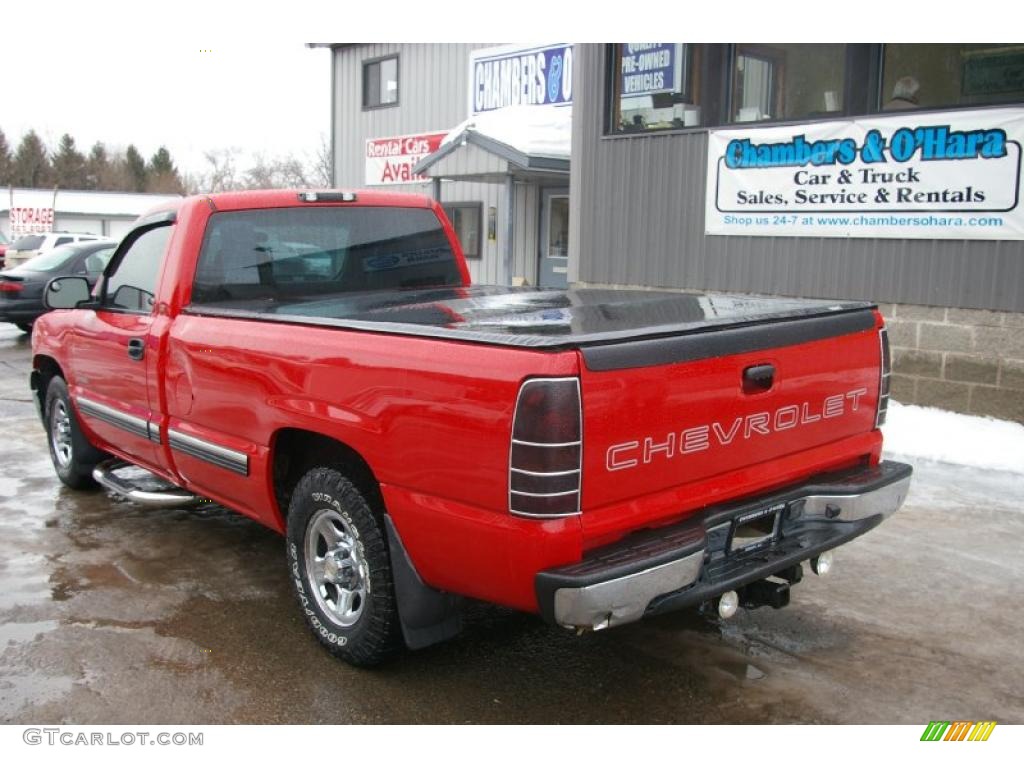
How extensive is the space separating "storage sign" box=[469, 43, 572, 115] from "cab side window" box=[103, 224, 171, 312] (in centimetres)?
1023

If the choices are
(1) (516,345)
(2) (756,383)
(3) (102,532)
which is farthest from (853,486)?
(3) (102,532)

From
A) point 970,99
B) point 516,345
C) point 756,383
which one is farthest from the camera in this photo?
point 970,99

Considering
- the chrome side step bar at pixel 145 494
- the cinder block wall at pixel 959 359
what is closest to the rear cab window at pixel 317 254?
the chrome side step bar at pixel 145 494

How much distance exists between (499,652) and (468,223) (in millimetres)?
13999

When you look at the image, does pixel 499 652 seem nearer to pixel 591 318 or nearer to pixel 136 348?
pixel 591 318

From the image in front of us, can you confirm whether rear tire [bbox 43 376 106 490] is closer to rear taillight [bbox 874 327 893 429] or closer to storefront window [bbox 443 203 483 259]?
rear taillight [bbox 874 327 893 429]

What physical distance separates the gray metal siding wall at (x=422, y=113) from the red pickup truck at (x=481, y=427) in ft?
37.1

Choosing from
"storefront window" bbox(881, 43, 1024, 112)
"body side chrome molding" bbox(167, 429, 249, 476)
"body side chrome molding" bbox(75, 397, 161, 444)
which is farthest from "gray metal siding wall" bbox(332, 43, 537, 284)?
"body side chrome molding" bbox(167, 429, 249, 476)

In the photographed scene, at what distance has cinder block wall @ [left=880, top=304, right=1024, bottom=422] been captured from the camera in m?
8.05

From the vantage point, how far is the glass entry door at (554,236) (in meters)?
15.7

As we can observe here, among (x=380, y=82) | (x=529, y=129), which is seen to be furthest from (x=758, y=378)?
(x=380, y=82)

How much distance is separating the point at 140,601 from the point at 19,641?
1.92 feet

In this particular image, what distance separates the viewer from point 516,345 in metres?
2.96

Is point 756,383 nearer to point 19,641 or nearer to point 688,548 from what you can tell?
point 688,548
